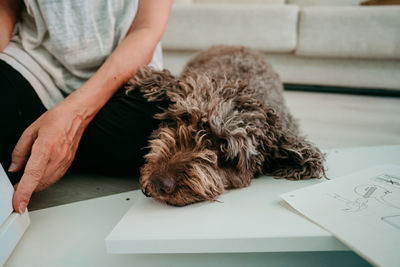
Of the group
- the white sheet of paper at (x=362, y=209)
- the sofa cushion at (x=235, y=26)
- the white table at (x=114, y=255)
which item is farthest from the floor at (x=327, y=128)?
the white sheet of paper at (x=362, y=209)

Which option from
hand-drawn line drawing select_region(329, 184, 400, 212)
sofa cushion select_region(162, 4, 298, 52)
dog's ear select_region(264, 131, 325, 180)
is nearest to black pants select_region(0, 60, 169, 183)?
dog's ear select_region(264, 131, 325, 180)

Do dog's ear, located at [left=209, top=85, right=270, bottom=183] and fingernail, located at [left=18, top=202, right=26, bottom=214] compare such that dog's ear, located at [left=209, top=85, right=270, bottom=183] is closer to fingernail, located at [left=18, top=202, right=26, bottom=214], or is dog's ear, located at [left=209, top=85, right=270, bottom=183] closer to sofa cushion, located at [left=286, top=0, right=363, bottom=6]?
fingernail, located at [left=18, top=202, right=26, bottom=214]

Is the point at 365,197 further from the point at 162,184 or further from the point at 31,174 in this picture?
the point at 31,174

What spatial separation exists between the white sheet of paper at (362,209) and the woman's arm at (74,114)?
0.87 m

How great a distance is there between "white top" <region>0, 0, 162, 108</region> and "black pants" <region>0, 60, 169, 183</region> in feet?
0.32

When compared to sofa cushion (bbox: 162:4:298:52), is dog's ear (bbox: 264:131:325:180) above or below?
below

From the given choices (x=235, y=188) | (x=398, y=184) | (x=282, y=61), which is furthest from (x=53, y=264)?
(x=282, y=61)

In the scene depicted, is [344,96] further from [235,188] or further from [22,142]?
[22,142]

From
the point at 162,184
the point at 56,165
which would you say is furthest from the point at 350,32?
the point at 56,165

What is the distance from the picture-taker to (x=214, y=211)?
1024 mm

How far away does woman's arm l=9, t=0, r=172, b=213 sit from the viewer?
3.46ft

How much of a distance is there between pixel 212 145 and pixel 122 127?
474 millimetres

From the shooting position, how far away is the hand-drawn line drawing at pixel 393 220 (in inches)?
33.6

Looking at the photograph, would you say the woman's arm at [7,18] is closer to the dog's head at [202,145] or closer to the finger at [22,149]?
the finger at [22,149]
